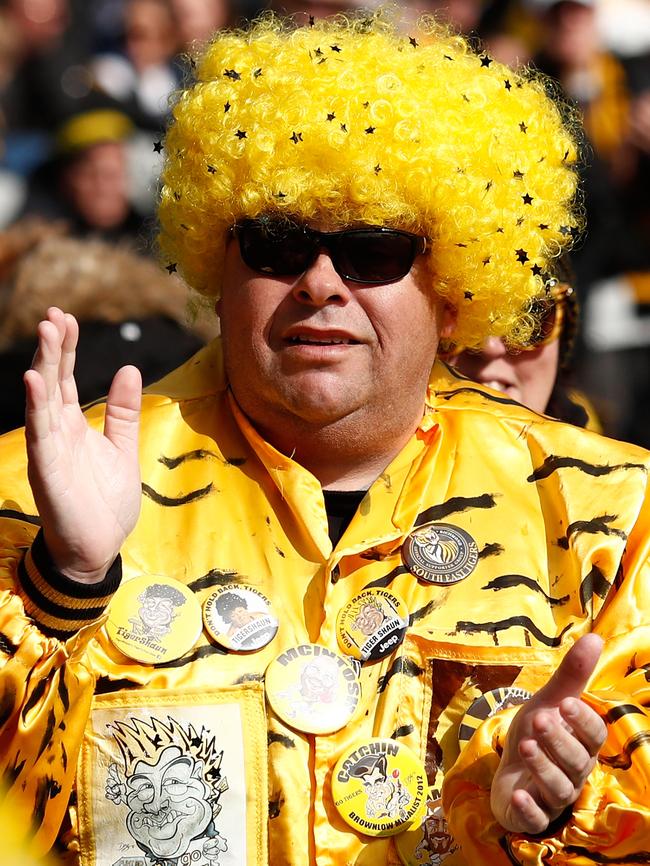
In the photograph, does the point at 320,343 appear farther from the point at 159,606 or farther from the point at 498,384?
the point at 498,384

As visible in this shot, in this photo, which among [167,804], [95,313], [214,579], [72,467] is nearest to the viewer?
[72,467]

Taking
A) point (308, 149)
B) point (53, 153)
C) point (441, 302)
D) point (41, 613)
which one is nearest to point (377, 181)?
point (308, 149)

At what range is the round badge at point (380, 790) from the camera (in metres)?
2.85

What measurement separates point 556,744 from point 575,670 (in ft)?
0.45

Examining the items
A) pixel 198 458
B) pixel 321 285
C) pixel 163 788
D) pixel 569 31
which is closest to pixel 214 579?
pixel 198 458

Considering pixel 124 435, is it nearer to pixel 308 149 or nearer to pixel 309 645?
pixel 309 645

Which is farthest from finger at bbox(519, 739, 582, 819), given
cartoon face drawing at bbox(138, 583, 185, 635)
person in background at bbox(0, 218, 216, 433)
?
person in background at bbox(0, 218, 216, 433)

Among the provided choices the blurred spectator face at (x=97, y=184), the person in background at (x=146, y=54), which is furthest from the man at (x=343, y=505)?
the person in background at (x=146, y=54)

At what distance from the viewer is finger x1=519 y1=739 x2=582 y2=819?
248cm

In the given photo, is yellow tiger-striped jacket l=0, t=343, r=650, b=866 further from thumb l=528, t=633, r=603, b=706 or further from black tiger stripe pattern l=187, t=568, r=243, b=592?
thumb l=528, t=633, r=603, b=706

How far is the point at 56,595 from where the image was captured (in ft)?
8.56

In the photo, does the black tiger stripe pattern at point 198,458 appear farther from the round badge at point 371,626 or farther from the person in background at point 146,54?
the person in background at point 146,54

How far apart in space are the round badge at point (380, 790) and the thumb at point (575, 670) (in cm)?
47

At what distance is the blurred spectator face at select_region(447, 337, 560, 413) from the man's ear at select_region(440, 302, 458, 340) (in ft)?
2.19
